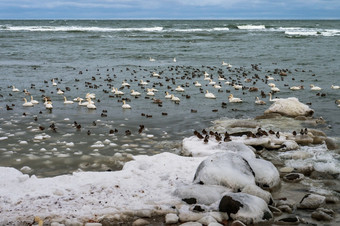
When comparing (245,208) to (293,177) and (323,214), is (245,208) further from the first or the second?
(293,177)

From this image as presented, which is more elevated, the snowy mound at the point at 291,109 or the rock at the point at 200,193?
the snowy mound at the point at 291,109

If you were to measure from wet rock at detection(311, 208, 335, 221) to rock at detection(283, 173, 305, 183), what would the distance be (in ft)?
5.28

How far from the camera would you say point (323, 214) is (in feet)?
22.2

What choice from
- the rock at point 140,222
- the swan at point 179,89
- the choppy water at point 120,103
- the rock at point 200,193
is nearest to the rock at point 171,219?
the rock at point 140,222

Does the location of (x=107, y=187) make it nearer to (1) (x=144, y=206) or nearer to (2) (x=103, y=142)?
(1) (x=144, y=206)

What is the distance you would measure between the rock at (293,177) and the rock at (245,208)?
187cm

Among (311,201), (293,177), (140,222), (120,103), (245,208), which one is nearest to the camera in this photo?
(140,222)

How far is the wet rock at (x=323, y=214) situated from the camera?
673 centimetres

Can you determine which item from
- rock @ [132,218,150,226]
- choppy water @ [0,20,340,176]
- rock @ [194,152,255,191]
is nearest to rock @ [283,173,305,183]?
rock @ [194,152,255,191]

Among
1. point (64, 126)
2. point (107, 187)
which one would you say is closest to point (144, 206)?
point (107, 187)

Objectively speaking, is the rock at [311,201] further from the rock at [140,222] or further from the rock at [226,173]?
the rock at [140,222]

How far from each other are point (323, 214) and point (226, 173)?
1.90 m

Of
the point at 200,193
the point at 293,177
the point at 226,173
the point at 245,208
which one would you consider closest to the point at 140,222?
the point at 200,193

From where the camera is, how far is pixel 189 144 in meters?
10.7
